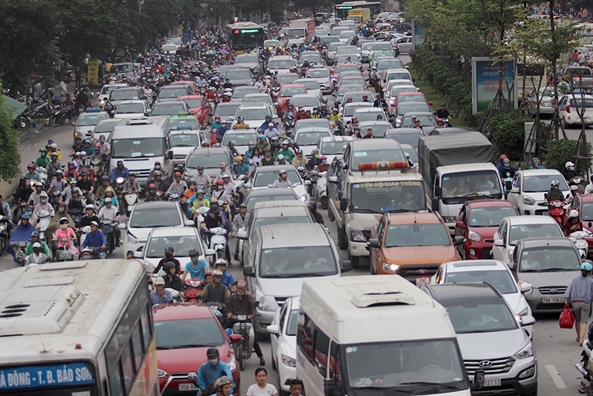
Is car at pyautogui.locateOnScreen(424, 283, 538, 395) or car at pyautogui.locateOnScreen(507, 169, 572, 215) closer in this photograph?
car at pyautogui.locateOnScreen(424, 283, 538, 395)

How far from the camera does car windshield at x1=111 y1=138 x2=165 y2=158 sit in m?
34.3

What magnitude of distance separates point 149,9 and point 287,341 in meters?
75.5

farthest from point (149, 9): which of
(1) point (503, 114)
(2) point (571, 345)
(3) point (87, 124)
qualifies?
(2) point (571, 345)

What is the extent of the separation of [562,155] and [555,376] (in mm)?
16875

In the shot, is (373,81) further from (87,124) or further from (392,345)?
(392,345)

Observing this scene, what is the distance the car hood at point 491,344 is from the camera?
598 inches

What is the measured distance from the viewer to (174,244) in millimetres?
→ 23094

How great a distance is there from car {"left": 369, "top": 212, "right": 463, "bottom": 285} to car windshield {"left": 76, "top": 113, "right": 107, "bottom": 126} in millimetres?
22851

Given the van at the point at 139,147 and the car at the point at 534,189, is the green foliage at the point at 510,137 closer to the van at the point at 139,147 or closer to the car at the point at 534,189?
the car at the point at 534,189

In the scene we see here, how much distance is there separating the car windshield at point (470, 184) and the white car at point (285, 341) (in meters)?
11.3

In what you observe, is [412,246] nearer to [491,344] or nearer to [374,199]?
[374,199]

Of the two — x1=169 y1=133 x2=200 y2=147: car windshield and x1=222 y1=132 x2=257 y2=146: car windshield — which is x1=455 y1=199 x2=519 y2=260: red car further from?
x1=169 y1=133 x2=200 y2=147: car windshield

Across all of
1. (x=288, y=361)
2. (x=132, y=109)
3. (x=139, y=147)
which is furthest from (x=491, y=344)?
(x=132, y=109)

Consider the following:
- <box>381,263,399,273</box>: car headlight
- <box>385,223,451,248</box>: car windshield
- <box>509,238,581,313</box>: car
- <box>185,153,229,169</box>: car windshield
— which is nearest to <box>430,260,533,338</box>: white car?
<box>509,238,581,313</box>: car
